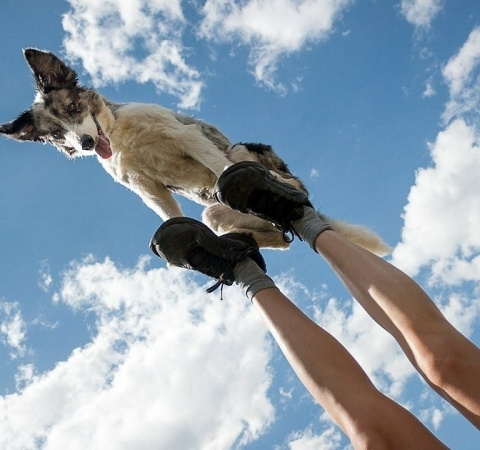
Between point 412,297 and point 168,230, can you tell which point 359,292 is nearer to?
point 412,297

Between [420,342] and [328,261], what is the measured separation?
854 millimetres

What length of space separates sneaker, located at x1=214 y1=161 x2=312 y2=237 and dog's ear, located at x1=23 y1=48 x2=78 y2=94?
10.4 feet

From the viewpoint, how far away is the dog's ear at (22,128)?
6.00 m

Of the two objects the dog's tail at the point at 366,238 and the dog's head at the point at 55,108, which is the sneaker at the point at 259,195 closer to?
the dog's tail at the point at 366,238

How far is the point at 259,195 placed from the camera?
3.75 m

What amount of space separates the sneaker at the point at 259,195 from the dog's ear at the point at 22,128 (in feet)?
10.2

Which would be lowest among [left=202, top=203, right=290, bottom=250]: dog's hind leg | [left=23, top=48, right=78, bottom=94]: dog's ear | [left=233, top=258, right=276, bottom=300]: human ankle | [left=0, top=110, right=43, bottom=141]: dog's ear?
[left=233, top=258, right=276, bottom=300]: human ankle

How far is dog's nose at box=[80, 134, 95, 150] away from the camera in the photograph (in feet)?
18.0

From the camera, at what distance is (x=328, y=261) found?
10.7 feet

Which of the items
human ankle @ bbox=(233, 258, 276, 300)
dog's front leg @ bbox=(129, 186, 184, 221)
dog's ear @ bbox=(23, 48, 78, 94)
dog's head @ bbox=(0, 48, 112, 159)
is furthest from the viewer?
dog's ear @ bbox=(23, 48, 78, 94)

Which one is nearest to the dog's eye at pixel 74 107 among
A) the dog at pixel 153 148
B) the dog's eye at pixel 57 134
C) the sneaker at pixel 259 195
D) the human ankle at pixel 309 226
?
the dog at pixel 153 148

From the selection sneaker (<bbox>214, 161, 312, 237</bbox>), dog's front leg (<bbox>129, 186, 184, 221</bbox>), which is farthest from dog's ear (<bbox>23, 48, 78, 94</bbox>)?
sneaker (<bbox>214, 161, 312, 237</bbox>)

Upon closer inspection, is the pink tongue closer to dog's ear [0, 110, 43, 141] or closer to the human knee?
dog's ear [0, 110, 43, 141]

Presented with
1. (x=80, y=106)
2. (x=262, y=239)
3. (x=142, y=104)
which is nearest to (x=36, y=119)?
(x=80, y=106)
